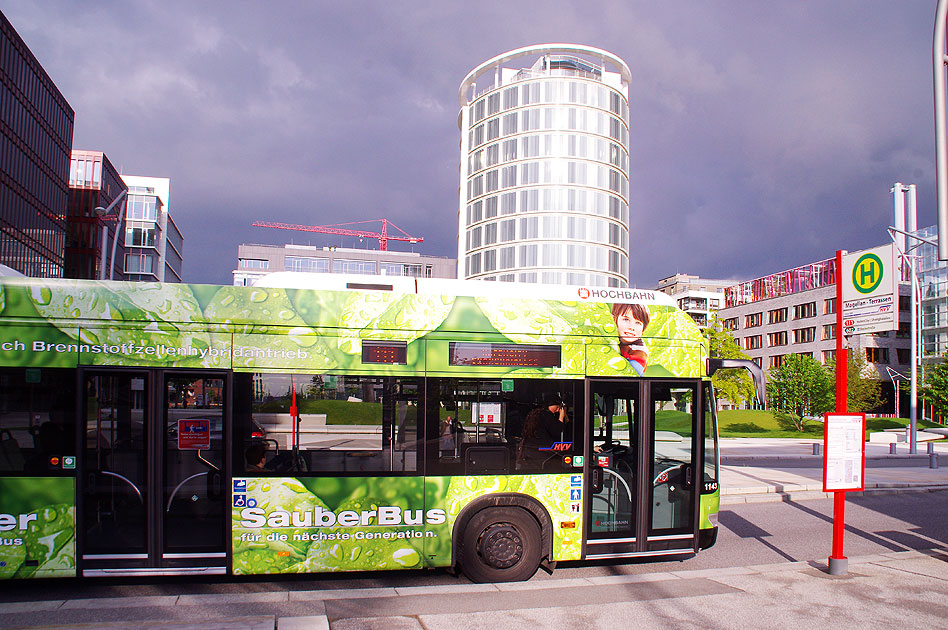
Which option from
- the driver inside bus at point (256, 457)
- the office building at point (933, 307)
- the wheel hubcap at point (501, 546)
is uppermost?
the office building at point (933, 307)

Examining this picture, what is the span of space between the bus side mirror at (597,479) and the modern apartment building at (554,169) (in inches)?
2723

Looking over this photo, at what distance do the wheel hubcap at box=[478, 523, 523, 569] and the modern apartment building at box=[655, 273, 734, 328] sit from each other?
12554 centimetres

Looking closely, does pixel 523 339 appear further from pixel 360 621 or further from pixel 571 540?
pixel 360 621

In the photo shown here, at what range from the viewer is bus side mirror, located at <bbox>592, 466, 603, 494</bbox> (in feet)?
24.5

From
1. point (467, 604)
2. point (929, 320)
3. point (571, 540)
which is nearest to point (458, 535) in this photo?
point (467, 604)

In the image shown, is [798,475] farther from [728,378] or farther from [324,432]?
[728,378]

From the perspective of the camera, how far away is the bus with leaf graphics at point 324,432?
6.62 meters

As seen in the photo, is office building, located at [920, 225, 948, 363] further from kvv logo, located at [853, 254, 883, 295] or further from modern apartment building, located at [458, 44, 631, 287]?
kvv logo, located at [853, 254, 883, 295]

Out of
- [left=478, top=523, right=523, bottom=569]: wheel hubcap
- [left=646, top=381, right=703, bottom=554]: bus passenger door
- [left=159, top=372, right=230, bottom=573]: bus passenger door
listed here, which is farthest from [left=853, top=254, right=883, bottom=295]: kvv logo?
[left=159, top=372, right=230, bottom=573]: bus passenger door

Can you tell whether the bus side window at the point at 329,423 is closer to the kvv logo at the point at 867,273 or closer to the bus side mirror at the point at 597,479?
the bus side mirror at the point at 597,479

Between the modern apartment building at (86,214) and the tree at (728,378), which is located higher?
the modern apartment building at (86,214)

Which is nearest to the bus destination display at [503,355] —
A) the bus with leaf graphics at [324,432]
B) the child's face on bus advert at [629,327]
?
the bus with leaf graphics at [324,432]

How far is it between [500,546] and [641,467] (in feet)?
6.00

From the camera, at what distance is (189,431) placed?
679 cm
